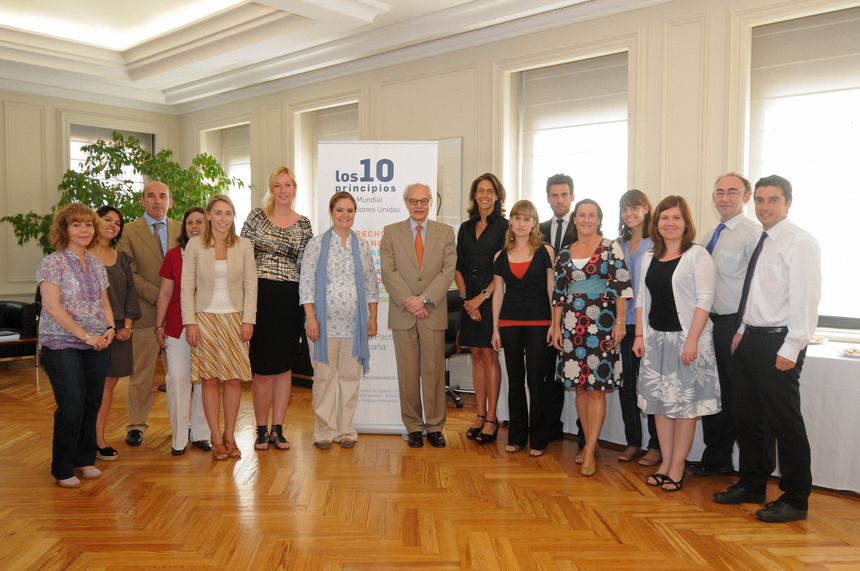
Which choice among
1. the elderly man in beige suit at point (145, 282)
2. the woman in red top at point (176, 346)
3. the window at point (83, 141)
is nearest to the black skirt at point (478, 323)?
the woman in red top at point (176, 346)

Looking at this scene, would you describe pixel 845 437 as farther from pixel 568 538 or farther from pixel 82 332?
pixel 82 332

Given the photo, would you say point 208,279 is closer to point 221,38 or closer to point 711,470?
point 711,470

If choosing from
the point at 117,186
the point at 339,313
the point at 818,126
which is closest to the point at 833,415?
the point at 818,126

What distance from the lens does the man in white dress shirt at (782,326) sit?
Result: 3.09 m

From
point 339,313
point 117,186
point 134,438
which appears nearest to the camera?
point 339,313

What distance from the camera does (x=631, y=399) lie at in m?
4.20

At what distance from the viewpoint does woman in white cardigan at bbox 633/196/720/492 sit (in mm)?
3463

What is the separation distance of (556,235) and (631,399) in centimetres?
120

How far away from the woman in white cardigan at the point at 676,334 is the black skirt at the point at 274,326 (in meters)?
2.15

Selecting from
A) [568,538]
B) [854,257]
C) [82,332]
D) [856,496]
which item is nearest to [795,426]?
[856,496]

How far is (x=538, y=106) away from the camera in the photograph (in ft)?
20.5

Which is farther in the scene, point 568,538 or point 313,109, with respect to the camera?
point 313,109

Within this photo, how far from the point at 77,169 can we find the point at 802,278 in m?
8.79

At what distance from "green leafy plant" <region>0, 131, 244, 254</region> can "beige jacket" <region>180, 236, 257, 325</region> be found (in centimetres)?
406
